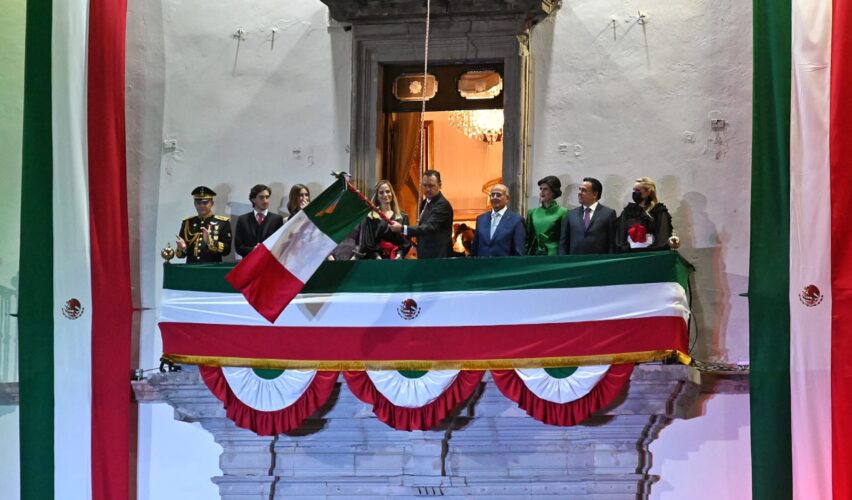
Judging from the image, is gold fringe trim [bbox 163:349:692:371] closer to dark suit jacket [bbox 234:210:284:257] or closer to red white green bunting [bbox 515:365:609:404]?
red white green bunting [bbox 515:365:609:404]

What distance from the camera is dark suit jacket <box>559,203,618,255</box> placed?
11.5 meters

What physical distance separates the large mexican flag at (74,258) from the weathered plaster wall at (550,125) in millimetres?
381

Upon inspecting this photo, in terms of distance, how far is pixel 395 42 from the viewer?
41.9 ft

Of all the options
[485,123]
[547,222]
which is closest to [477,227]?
[547,222]

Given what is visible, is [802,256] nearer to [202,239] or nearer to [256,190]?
[256,190]

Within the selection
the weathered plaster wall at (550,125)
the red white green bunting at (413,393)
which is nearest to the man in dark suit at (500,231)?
the weathered plaster wall at (550,125)

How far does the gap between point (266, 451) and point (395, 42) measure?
3.92 m

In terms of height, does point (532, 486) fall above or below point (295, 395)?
below

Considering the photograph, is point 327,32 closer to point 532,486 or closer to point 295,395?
point 295,395

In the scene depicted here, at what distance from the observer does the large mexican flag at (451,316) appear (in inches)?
433

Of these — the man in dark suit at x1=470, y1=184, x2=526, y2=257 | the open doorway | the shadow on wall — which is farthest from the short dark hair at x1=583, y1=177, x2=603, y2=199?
the open doorway

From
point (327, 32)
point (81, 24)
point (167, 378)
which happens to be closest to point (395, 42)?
point (327, 32)

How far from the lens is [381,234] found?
11.9 m

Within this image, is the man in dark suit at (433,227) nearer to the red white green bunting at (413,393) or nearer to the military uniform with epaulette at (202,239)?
the red white green bunting at (413,393)
